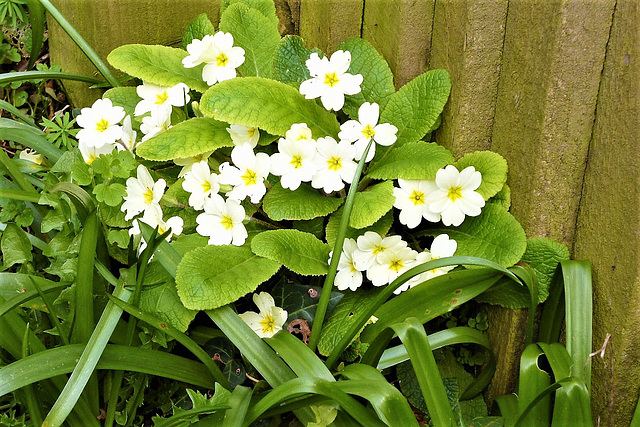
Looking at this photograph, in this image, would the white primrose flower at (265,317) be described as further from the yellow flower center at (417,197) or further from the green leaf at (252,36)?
the green leaf at (252,36)

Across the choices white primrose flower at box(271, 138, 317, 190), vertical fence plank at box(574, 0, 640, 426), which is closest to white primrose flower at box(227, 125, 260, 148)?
white primrose flower at box(271, 138, 317, 190)

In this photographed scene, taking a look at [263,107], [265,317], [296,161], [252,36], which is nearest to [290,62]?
[252,36]

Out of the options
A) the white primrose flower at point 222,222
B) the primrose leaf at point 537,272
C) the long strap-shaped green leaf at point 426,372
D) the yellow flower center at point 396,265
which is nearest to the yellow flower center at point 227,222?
the white primrose flower at point 222,222

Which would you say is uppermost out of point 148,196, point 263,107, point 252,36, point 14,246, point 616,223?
point 252,36


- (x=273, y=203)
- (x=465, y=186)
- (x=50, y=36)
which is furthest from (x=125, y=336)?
(x=50, y=36)

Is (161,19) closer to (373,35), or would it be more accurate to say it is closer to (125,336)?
(373,35)

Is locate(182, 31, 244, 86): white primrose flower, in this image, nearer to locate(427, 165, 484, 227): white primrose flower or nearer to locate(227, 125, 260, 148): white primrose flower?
locate(227, 125, 260, 148): white primrose flower

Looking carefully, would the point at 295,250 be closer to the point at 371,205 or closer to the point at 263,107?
the point at 371,205
